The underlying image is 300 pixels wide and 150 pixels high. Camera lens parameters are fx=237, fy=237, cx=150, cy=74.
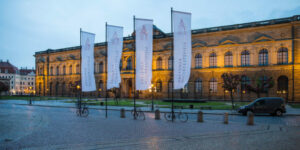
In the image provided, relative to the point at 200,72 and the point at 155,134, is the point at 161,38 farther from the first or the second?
the point at 155,134

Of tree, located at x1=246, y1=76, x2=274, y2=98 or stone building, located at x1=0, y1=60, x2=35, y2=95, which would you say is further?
stone building, located at x1=0, y1=60, x2=35, y2=95

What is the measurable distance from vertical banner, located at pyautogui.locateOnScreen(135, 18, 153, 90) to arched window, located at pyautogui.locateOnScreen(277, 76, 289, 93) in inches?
1113

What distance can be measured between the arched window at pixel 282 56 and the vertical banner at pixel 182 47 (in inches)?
1106

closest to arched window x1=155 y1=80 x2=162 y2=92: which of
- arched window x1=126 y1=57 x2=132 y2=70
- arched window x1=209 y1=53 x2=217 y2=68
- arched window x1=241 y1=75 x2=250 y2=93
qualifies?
arched window x1=126 y1=57 x2=132 y2=70

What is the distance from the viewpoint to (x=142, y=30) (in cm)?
1989

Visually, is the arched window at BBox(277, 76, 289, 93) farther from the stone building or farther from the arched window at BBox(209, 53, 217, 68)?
the stone building

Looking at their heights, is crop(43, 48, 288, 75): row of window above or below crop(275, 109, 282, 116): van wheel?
above

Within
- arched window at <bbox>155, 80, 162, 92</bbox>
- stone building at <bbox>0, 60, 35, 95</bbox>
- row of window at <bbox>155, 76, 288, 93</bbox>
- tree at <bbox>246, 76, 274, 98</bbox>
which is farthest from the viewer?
stone building at <bbox>0, 60, 35, 95</bbox>

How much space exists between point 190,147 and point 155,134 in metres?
3.21

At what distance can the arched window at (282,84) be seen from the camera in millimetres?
38781

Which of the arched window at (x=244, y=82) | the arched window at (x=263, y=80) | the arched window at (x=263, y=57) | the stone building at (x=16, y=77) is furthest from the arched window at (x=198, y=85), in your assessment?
the stone building at (x=16, y=77)

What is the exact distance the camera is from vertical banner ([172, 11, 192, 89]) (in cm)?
1769

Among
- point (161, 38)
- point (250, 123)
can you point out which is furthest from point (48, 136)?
point (161, 38)

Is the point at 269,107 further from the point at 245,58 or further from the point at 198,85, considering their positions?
the point at 198,85
